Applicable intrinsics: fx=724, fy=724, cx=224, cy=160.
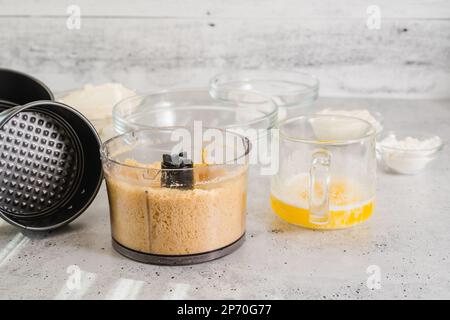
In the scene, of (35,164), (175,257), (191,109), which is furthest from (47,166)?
(191,109)

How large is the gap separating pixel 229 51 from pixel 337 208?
3.24 ft

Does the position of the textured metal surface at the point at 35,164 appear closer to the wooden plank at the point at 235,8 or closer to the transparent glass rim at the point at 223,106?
the transparent glass rim at the point at 223,106

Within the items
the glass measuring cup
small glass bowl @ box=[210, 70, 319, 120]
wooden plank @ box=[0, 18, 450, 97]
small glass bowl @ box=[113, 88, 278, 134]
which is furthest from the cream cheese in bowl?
the glass measuring cup

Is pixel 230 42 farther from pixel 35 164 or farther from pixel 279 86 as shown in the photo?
pixel 35 164

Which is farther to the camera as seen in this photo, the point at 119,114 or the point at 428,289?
the point at 119,114

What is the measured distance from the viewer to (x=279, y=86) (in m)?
2.05

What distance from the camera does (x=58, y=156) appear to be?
1223 millimetres

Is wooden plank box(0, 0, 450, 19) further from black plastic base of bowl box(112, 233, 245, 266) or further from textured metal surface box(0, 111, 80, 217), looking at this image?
black plastic base of bowl box(112, 233, 245, 266)

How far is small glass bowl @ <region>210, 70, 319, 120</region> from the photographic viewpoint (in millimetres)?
1865

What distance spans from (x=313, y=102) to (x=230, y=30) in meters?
0.32

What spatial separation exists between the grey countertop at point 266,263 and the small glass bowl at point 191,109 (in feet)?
1.17

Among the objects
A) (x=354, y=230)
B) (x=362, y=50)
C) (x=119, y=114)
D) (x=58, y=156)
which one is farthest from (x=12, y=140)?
(x=362, y=50)

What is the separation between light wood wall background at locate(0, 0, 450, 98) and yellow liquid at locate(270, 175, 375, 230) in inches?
35.1
